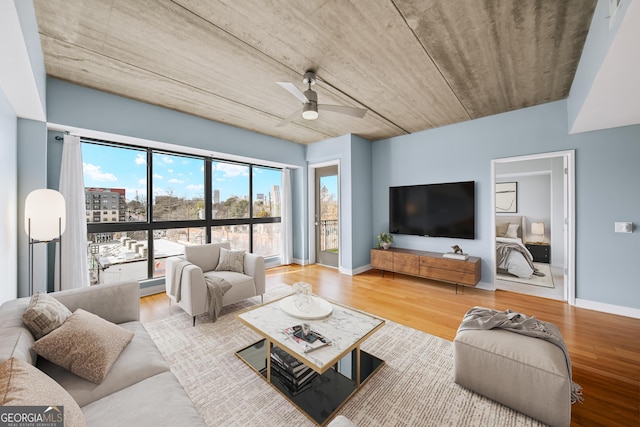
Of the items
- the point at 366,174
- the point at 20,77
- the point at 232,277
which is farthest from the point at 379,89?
the point at 20,77

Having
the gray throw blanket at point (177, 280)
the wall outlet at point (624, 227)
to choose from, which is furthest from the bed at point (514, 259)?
the gray throw blanket at point (177, 280)

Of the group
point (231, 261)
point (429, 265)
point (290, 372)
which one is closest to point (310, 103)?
point (231, 261)

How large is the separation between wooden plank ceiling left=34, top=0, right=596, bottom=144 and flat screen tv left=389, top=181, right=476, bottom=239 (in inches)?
54.3

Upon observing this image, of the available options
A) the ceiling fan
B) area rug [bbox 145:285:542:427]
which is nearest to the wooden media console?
area rug [bbox 145:285:542:427]

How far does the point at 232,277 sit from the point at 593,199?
4615 mm

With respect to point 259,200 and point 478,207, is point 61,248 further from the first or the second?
point 478,207

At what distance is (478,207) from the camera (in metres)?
4.05

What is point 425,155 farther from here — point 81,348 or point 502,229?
point 81,348

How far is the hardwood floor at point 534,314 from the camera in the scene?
1721 mm

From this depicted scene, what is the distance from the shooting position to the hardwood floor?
1.72 m

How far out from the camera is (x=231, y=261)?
338 centimetres

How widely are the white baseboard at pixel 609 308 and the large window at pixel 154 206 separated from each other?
521 cm

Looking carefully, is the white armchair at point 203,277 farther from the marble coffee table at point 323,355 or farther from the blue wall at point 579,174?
the blue wall at point 579,174

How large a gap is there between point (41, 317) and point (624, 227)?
5.36 metres
